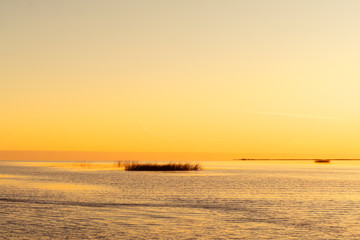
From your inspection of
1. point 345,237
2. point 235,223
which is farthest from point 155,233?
point 345,237

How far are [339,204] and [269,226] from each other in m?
17.2

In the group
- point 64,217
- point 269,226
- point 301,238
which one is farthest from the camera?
point 64,217

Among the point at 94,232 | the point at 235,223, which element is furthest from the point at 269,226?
the point at 94,232

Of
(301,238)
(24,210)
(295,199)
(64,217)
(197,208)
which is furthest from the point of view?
(295,199)

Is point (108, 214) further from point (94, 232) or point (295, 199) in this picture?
point (295, 199)

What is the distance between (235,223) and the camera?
3259 centimetres

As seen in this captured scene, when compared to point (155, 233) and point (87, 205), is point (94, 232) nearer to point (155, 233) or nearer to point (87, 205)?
point (155, 233)

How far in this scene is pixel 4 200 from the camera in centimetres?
4653

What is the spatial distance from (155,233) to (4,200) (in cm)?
2473

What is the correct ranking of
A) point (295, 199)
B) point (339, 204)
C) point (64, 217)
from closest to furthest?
point (64, 217)
point (339, 204)
point (295, 199)

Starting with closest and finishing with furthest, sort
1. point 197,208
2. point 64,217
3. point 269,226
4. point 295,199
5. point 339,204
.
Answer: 1. point 269,226
2. point 64,217
3. point 197,208
4. point 339,204
5. point 295,199

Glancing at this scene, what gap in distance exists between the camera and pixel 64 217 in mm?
34875

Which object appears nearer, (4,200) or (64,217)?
(64,217)

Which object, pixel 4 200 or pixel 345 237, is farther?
pixel 4 200
